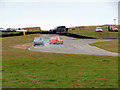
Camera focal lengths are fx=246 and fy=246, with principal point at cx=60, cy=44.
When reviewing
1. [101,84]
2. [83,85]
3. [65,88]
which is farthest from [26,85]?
[101,84]

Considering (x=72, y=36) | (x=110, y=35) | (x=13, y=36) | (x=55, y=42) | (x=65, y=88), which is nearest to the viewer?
(x=65, y=88)

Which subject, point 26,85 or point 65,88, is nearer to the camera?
point 65,88

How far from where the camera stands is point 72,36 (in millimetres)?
69500

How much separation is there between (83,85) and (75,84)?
16.8 inches

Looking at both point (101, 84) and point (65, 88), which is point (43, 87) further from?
point (101, 84)

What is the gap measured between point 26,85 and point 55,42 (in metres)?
34.8

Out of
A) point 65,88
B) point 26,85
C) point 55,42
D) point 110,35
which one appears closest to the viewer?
point 65,88

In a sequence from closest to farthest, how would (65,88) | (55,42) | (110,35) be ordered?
(65,88) → (55,42) → (110,35)

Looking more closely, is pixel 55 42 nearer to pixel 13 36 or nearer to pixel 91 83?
pixel 13 36

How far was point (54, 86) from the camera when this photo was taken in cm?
1102

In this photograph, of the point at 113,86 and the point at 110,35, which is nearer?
the point at 113,86

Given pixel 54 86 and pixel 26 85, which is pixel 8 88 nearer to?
pixel 26 85

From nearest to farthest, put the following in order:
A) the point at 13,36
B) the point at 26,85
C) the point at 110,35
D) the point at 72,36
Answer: the point at 26,85, the point at 13,36, the point at 72,36, the point at 110,35

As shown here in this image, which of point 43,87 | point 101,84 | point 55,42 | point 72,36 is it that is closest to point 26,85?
point 43,87
